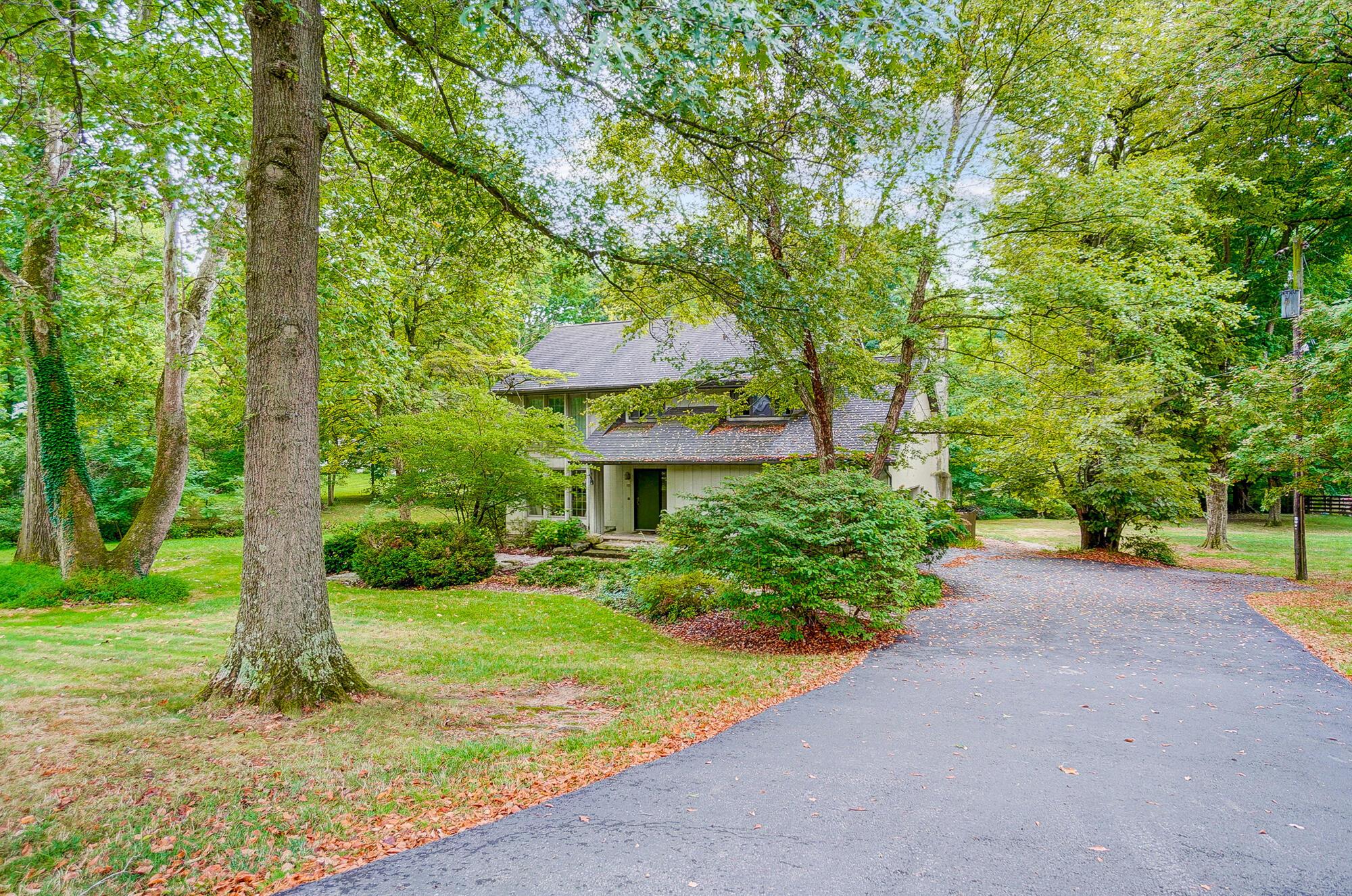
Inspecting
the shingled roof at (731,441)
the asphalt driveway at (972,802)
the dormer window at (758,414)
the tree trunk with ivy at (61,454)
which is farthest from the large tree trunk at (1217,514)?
the tree trunk with ivy at (61,454)

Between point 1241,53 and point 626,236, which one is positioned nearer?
point 626,236

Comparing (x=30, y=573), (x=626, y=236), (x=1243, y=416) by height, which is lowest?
(x=30, y=573)

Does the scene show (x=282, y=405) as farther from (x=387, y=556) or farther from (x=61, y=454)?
(x=61, y=454)

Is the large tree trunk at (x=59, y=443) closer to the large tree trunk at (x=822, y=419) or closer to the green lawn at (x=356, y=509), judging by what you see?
the green lawn at (x=356, y=509)

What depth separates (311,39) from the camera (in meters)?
5.39

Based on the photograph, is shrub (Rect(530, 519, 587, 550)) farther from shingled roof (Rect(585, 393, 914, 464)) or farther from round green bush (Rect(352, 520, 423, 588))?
round green bush (Rect(352, 520, 423, 588))

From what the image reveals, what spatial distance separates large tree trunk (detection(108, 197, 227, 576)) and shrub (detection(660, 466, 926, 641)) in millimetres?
8940

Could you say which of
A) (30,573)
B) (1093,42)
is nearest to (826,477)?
(1093,42)

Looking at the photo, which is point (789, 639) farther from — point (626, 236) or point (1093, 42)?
point (1093, 42)

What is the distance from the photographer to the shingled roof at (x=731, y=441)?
1809cm

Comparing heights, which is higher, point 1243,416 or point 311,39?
point 311,39

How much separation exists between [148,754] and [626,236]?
5971mm

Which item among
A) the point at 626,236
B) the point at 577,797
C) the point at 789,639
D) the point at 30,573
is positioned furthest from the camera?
the point at 30,573

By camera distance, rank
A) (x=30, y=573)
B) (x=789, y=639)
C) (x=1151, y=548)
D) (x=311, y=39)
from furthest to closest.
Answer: (x=1151, y=548), (x=30, y=573), (x=789, y=639), (x=311, y=39)
